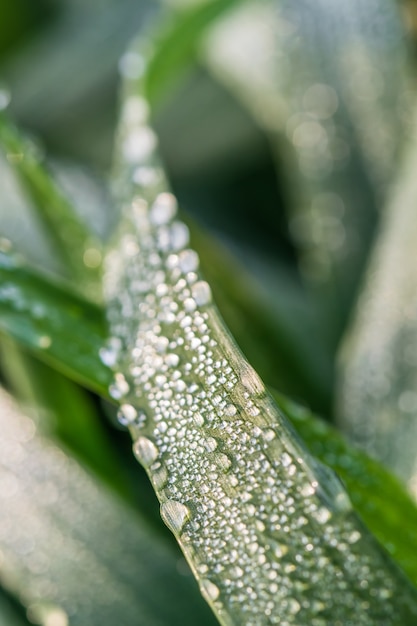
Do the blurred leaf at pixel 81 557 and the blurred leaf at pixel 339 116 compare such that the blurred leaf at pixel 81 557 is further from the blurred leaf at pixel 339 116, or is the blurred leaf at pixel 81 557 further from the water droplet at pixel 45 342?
the blurred leaf at pixel 339 116

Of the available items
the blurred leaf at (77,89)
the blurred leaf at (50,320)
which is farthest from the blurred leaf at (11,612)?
the blurred leaf at (77,89)

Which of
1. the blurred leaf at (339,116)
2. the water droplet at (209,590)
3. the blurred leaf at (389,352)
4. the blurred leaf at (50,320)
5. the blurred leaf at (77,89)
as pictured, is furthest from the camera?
the blurred leaf at (77,89)

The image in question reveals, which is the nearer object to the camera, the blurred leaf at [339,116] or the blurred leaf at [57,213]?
the blurred leaf at [57,213]

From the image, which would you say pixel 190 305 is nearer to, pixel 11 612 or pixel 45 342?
pixel 45 342

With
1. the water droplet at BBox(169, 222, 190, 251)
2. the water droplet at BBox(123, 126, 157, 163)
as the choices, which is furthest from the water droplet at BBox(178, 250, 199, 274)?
the water droplet at BBox(123, 126, 157, 163)

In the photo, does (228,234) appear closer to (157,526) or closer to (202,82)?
(202,82)

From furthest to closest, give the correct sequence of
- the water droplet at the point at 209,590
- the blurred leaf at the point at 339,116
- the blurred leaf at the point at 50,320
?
1. the blurred leaf at the point at 339,116
2. the blurred leaf at the point at 50,320
3. the water droplet at the point at 209,590

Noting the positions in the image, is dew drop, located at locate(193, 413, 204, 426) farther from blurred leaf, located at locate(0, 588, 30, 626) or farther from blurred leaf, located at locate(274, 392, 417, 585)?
blurred leaf, located at locate(0, 588, 30, 626)
